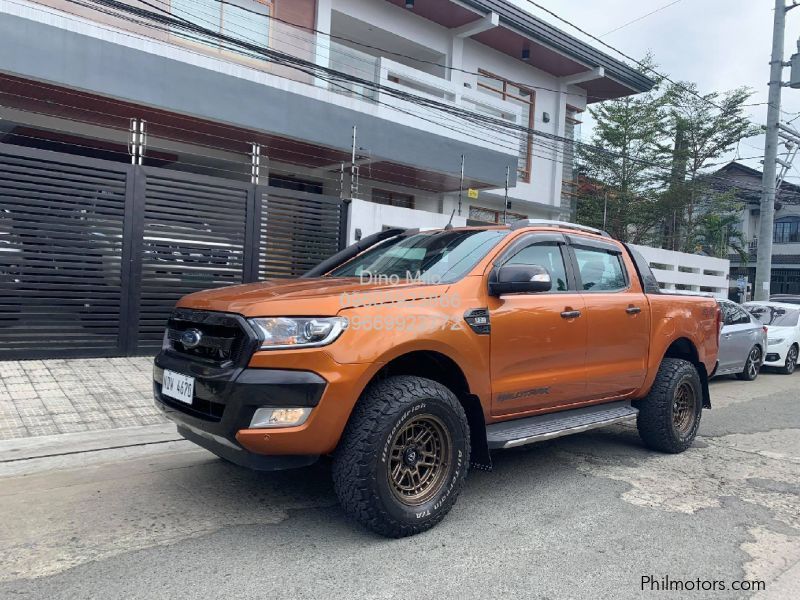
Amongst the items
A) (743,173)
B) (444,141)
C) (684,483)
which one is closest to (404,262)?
(684,483)

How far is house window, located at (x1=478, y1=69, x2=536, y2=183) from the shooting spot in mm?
16891

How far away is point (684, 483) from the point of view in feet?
15.3

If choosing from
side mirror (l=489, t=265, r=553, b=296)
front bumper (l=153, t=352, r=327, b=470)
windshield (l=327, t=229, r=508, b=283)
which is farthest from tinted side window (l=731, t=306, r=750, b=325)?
front bumper (l=153, t=352, r=327, b=470)

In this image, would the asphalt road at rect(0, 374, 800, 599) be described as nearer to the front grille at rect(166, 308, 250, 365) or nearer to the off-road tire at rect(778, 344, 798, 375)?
the front grille at rect(166, 308, 250, 365)

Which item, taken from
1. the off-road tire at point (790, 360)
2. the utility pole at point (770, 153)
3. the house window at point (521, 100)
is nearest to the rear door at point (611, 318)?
the off-road tire at point (790, 360)

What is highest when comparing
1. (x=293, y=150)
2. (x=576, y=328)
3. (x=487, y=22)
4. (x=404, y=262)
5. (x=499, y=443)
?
(x=487, y=22)

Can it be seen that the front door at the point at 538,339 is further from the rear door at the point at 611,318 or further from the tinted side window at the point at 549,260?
the rear door at the point at 611,318

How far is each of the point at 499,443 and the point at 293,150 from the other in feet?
30.8

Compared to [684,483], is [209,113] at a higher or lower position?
higher

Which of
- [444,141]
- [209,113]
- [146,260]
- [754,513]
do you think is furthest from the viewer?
[444,141]

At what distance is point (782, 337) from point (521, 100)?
972 centimetres

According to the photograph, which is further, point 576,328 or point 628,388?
point 628,388

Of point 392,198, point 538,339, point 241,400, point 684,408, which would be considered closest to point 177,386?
point 241,400

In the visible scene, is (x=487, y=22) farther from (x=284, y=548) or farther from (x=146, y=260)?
(x=284, y=548)
